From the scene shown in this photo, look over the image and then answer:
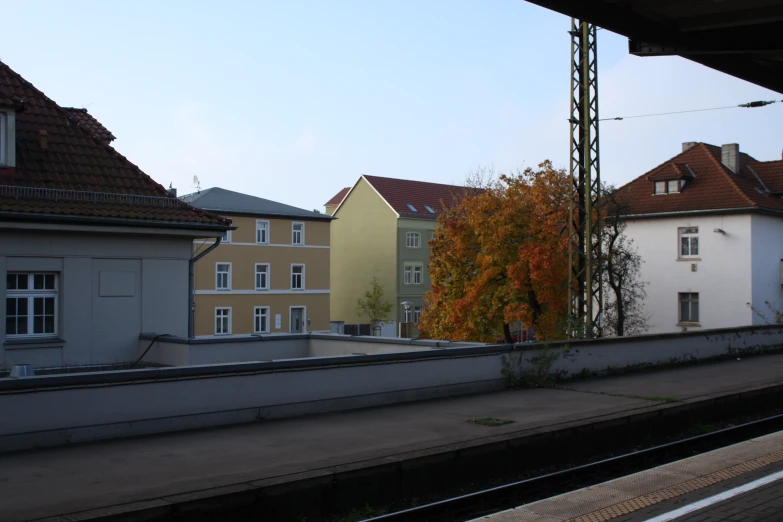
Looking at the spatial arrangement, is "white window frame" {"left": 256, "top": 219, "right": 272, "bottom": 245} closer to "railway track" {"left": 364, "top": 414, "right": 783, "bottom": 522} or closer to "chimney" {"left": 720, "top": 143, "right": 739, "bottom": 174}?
"chimney" {"left": 720, "top": 143, "right": 739, "bottom": 174}

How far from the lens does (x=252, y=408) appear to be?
438 inches

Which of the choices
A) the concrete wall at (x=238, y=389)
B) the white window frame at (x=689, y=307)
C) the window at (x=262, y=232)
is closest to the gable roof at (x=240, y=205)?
the window at (x=262, y=232)

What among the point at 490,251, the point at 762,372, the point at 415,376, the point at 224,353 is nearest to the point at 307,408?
the point at 415,376

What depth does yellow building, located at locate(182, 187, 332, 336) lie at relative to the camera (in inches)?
2138

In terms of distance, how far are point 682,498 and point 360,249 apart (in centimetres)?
6241

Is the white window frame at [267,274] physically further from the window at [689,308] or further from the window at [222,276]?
the window at [689,308]

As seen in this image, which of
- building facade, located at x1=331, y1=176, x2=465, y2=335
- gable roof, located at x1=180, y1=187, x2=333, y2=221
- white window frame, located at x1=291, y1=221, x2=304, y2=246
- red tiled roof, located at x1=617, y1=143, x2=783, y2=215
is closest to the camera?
red tiled roof, located at x1=617, y1=143, x2=783, y2=215

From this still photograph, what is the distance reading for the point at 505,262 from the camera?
3844 centimetres

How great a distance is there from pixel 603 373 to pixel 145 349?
10.3 m

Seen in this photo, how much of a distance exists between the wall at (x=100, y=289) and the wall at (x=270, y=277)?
35828 millimetres

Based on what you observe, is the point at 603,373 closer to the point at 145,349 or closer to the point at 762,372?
the point at 762,372

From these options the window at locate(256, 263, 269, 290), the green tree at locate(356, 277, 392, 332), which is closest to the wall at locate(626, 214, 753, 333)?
the green tree at locate(356, 277, 392, 332)

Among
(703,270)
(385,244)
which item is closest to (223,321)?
(385,244)

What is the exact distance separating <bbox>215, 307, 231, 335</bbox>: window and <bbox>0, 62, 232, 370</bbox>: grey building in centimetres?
3648
